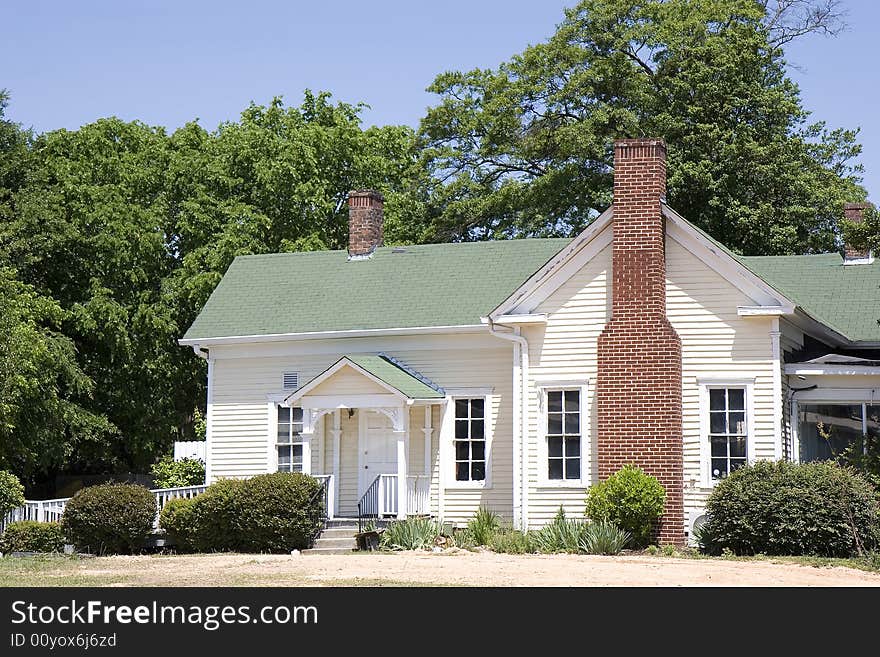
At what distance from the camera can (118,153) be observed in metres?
43.2

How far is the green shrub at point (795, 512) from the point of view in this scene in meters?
21.3

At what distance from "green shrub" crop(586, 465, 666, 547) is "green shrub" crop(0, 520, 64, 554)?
1054 cm

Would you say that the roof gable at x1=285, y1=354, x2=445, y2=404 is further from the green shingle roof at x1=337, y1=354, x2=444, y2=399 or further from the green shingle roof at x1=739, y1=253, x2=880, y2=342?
the green shingle roof at x1=739, y1=253, x2=880, y2=342

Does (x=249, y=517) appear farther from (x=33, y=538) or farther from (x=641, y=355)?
(x=641, y=355)

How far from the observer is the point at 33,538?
26156mm

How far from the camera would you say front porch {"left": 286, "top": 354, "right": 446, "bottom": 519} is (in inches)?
1054

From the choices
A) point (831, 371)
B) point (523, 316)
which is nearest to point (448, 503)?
point (523, 316)

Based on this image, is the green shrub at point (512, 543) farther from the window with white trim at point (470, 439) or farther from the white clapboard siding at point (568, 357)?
→ the window with white trim at point (470, 439)

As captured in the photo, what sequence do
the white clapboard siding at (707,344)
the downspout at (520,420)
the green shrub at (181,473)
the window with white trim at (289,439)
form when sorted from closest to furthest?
the white clapboard siding at (707,344)
the downspout at (520,420)
the window with white trim at (289,439)
the green shrub at (181,473)

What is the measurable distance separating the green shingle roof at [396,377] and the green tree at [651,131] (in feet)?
42.4

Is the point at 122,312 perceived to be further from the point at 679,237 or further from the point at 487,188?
the point at 679,237

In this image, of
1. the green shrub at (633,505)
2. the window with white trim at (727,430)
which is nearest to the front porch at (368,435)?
the green shrub at (633,505)

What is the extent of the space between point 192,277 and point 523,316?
15.8m

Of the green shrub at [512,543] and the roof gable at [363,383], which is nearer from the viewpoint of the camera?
the green shrub at [512,543]
